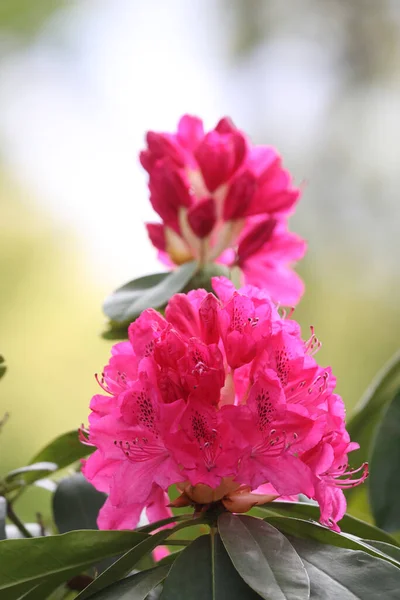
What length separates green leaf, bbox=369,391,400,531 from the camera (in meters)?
0.82

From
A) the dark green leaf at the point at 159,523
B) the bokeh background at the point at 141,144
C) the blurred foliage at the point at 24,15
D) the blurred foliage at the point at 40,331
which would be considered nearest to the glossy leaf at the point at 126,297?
the dark green leaf at the point at 159,523

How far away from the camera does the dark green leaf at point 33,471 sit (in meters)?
0.69

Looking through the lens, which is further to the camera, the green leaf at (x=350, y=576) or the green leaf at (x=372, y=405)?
the green leaf at (x=372, y=405)

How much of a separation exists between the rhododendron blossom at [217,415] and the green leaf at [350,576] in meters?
0.03

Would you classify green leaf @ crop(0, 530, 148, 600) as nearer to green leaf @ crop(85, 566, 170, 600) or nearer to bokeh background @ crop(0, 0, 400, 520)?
green leaf @ crop(85, 566, 170, 600)

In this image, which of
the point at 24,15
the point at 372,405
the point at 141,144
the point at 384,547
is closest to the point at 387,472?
the point at 372,405

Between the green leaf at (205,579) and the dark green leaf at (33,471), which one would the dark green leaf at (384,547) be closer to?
the green leaf at (205,579)

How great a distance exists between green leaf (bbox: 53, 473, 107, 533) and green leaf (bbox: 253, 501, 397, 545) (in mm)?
173

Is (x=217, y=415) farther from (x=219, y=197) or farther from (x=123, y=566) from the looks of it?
(x=219, y=197)

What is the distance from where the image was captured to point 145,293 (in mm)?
779

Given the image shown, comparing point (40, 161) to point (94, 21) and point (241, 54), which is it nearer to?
point (94, 21)

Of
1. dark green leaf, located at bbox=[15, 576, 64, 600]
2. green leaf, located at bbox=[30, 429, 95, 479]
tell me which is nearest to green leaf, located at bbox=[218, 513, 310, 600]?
dark green leaf, located at bbox=[15, 576, 64, 600]

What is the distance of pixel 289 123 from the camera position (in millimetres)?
3539

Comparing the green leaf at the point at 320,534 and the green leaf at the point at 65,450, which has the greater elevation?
the green leaf at the point at 65,450
